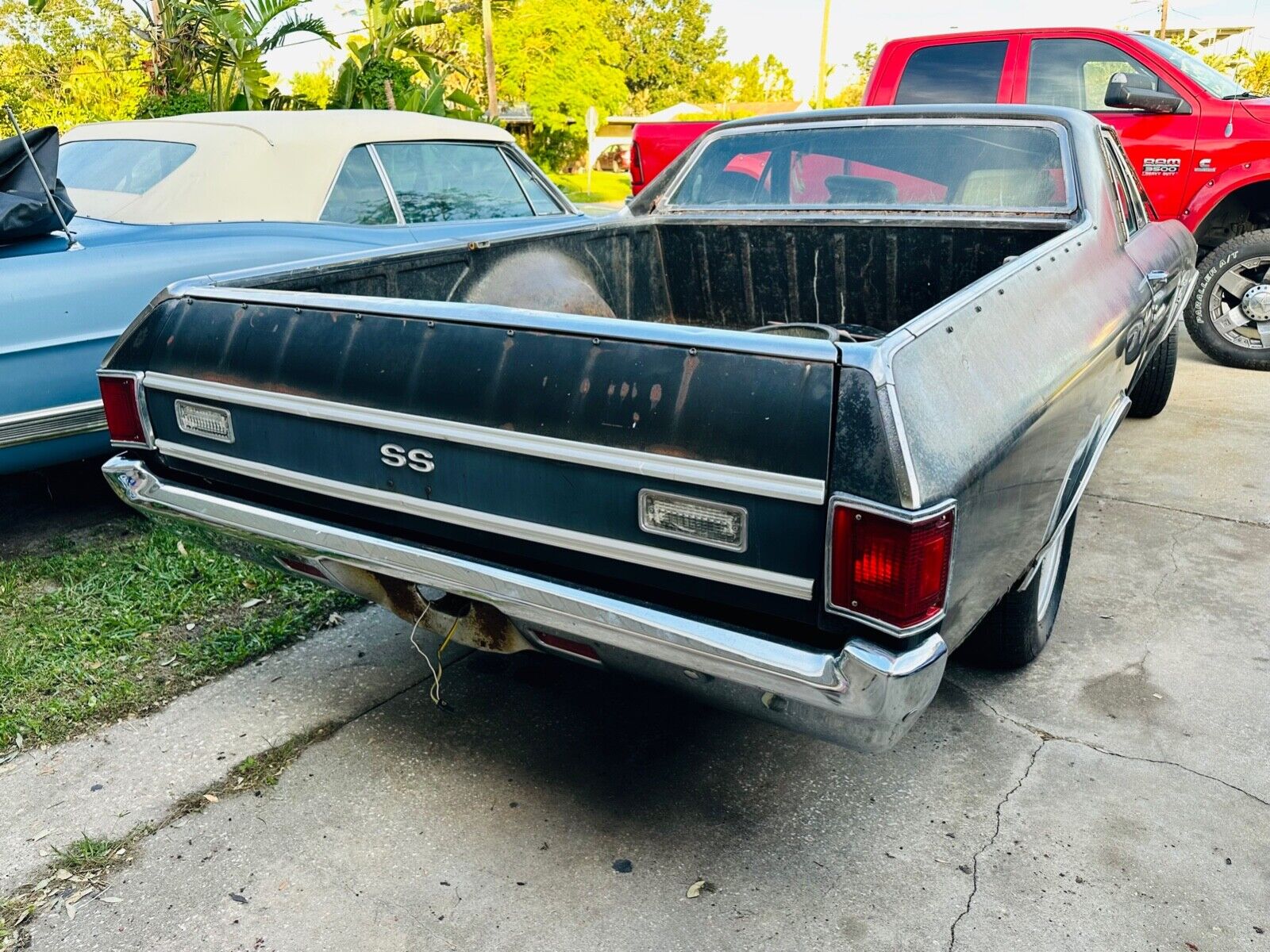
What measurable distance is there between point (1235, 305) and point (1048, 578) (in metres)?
5.14

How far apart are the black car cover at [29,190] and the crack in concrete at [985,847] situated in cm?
376

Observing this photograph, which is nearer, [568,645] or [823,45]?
[568,645]

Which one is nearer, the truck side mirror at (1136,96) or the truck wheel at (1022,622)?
the truck wheel at (1022,622)

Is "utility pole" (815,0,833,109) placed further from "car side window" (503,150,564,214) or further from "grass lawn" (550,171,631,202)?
"car side window" (503,150,564,214)

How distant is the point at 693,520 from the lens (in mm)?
1983

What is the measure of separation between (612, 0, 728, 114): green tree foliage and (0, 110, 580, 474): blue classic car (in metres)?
63.9

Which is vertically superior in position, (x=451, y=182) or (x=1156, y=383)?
(x=451, y=182)

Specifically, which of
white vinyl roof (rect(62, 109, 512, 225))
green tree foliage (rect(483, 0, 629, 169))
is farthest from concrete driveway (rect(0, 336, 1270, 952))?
green tree foliage (rect(483, 0, 629, 169))

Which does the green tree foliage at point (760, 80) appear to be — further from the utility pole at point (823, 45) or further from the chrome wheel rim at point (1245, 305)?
the chrome wheel rim at point (1245, 305)

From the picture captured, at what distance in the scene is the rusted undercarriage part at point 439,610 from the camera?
7.75 feet

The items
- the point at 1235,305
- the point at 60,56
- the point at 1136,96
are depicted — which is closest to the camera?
the point at 1136,96

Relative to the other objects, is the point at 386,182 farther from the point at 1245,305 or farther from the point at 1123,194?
the point at 1245,305

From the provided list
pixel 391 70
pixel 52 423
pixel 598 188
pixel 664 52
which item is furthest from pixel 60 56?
pixel 664 52

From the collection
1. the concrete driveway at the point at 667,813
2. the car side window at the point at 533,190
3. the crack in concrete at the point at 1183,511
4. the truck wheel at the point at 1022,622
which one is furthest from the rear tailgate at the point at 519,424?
the car side window at the point at 533,190
